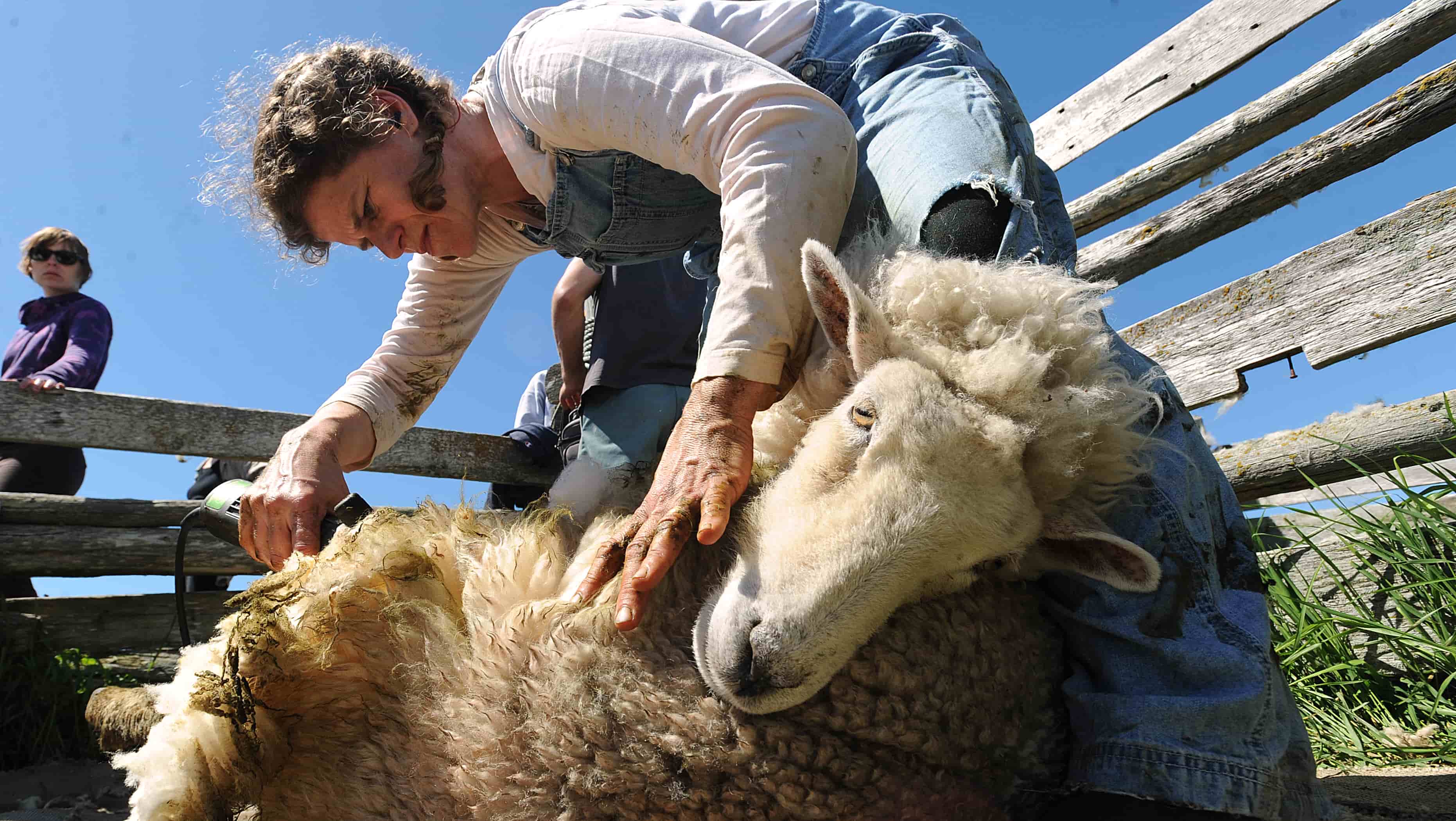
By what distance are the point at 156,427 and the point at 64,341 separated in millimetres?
1368

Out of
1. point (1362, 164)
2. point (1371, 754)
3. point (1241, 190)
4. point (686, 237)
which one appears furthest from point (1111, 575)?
point (1241, 190)

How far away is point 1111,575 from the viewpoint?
1.41m

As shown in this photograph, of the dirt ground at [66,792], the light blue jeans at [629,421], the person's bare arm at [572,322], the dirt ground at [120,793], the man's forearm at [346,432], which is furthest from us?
the person's bare arm at [572,322]

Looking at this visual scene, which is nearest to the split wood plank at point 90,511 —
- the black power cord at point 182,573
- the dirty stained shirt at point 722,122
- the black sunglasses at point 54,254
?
the black sunglasses at point 54,254

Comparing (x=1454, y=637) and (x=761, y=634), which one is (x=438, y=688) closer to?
(x=761, y=634)

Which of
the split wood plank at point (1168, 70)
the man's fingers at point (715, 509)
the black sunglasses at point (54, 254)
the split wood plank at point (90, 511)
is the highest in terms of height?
the split wood plank at point (1168, 70)

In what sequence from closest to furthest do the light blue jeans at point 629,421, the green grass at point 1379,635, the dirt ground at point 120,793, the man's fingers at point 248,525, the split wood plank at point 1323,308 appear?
the dirt ground at point 120,793 < the man's fingers at point 248,525 < the green grass at point 1379,635 < the split wood plank at point 1323,308 < the light blue jeans at point 629,421

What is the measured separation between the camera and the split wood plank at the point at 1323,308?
10.2 ft

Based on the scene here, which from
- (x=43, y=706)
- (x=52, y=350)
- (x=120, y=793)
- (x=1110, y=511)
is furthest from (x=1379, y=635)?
(x=52, y=350)

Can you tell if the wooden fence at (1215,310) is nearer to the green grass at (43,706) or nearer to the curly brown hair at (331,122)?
the green grass at (43,706)

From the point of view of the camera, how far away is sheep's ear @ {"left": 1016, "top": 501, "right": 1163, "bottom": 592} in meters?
1.37

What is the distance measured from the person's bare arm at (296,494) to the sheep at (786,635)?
23.5 inches

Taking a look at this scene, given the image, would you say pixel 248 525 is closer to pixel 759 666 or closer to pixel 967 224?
pixel 759 666

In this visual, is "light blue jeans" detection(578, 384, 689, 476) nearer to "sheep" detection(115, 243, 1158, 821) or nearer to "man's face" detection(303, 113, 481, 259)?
"man's face" detection(303, 113, 481, 259)
